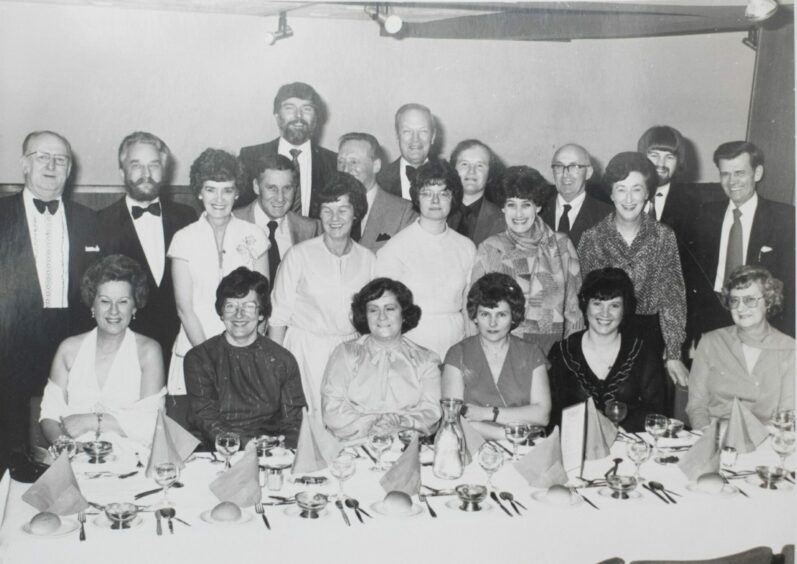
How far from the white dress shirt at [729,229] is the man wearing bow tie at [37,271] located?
2.96m

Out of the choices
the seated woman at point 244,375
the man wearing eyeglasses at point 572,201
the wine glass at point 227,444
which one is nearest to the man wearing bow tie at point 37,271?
the seated woman at point 244,375

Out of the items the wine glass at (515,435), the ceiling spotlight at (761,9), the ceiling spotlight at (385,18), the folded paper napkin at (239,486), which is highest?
the ceiling spotlight at (761,9)

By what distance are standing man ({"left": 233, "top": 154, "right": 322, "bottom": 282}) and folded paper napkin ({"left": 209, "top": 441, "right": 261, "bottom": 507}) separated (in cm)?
170

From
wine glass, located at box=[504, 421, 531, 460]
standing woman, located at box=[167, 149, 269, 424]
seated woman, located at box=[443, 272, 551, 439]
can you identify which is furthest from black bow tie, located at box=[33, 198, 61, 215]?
wine glass, located at box=[504, 421, 531, 460]

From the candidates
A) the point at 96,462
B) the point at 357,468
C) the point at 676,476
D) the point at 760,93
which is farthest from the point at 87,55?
the point at 760,93

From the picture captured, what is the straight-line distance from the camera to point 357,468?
2523mm

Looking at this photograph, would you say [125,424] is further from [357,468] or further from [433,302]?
[433,302]

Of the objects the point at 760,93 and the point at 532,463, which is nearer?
the point at 532,463

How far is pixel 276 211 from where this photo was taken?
12.3 ft

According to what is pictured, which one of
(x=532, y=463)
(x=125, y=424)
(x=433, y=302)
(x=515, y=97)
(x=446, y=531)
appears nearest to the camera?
(x=446, y=531)

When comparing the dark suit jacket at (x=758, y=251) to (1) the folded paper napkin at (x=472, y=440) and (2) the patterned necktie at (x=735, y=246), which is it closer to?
(2) the patterned necktie at (x=735, y=246)

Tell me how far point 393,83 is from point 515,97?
0.62 m

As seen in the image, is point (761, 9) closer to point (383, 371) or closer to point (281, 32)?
point (281, 32)

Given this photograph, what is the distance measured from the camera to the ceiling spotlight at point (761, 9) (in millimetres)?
3588
